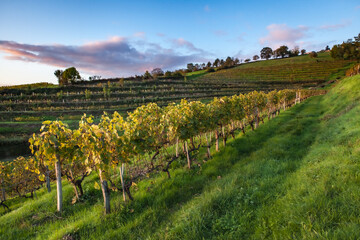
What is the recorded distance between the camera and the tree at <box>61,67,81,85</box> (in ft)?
236

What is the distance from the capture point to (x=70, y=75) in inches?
2844

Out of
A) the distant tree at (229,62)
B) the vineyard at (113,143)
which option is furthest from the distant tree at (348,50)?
the vineyard at (113,143)

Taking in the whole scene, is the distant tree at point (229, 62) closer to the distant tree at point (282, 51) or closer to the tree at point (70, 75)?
the distant tree at point (282, 51)

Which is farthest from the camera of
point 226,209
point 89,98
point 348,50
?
point 348,50

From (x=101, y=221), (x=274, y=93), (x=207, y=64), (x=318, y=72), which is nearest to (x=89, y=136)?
(x=101, y=221)

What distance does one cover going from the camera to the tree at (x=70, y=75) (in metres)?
71.8

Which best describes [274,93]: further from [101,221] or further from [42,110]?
[42,110]

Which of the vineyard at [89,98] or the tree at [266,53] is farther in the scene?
the tree at [266,53]

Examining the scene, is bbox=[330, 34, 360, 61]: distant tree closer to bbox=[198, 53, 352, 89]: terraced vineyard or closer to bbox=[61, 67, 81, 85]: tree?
bbox=[198, 53, 352, 89]: terraced vineyard

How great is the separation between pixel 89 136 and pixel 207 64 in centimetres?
16314

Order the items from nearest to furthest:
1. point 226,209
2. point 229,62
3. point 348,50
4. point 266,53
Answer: point 226,209 → point 348,50 → point 229,62 → point 266,53

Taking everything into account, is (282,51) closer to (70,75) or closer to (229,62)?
(229,62)

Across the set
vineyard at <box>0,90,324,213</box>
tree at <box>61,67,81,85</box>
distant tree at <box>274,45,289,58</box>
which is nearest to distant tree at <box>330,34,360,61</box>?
distant tree at <box>274,45,289,58</box>

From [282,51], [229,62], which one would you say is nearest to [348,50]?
[282,51]
